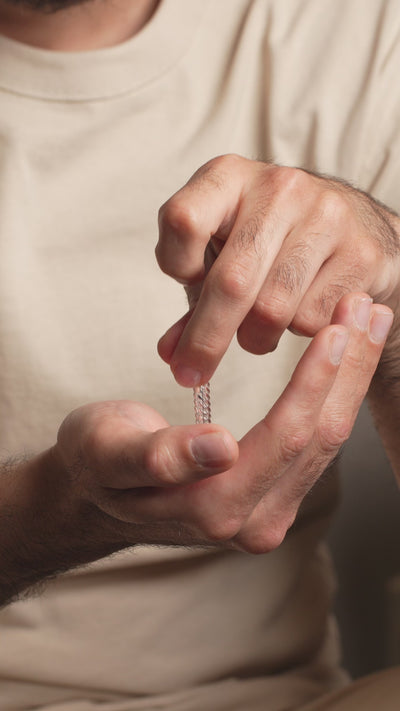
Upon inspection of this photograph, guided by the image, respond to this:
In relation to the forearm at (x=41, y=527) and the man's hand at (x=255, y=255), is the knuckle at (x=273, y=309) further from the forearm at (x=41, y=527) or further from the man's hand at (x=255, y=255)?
the forearm at (x=41, y=527)

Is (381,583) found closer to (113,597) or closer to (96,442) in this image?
(113,597)

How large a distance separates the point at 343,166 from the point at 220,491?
0.48 m

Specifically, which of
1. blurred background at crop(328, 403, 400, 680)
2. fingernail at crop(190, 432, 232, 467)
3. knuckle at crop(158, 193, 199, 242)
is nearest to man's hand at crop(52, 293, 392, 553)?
fingernail at crop(190, 432, 232, 467)

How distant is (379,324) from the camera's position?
0.56 meters

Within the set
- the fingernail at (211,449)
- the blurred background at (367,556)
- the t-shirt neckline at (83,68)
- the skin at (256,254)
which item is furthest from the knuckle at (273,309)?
the blurred background at (367,556)

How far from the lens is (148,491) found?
20.6 inches

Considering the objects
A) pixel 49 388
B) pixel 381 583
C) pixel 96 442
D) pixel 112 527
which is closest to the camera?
pixel 96 442

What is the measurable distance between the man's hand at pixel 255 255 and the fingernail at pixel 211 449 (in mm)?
78

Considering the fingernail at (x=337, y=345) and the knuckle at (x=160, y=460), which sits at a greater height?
the fingernail at (x=337, y=345)

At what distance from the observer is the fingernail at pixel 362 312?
0.53 m

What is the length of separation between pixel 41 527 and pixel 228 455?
10.6 inches

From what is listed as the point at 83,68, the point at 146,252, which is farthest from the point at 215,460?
the point at 83,68

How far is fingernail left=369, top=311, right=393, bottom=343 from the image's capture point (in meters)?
0.55

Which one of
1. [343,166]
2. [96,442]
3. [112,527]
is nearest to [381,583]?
[343,166]
